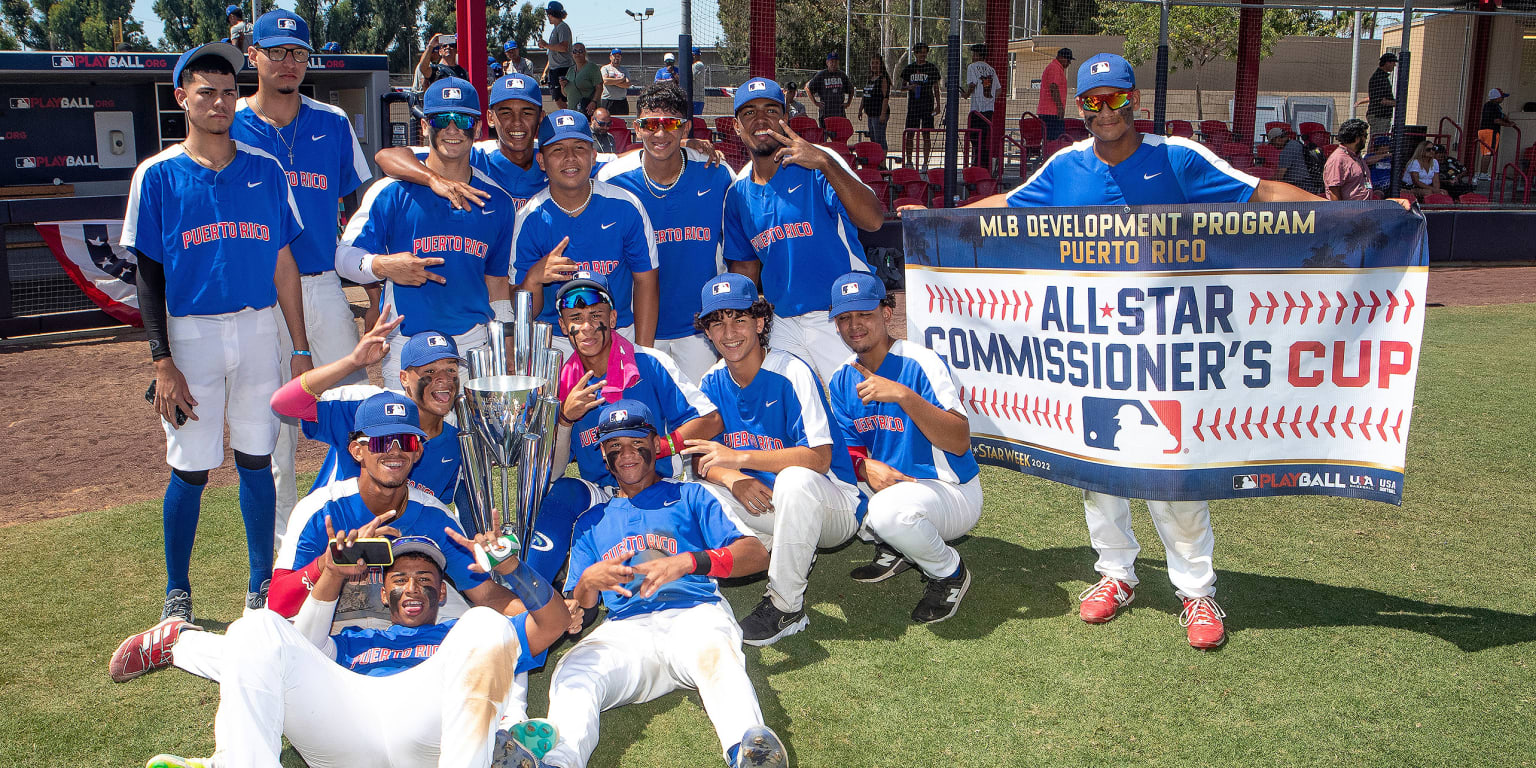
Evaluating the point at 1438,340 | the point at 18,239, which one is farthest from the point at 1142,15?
the point at 18,239

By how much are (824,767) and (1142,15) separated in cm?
3234

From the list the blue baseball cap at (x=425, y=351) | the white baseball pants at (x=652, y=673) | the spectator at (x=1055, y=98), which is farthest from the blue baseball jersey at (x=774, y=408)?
the spectator at (x=1055, y=98)

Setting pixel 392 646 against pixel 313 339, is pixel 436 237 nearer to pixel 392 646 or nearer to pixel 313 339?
pixel 313 339

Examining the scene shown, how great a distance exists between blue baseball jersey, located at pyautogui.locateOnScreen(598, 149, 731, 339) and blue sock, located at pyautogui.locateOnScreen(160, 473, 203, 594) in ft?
7.63

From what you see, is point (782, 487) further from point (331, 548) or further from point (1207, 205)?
point (1207, 205)

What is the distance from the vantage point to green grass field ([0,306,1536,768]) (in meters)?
3.94

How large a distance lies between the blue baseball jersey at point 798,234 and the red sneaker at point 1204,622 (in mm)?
2285

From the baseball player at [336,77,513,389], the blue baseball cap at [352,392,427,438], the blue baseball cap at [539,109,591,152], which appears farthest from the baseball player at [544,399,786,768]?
the blue baseball cap at [539,109,591,152]

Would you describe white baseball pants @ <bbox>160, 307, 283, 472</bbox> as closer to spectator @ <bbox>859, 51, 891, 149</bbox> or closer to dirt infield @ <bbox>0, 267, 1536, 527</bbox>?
dirt infield @ <bbox>0, 267, 1536, 527</bbox>

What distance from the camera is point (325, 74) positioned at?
16172 mm

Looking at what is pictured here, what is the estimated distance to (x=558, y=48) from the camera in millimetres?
13938

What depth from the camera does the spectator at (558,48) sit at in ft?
45.1

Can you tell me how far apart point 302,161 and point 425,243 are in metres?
→ 0.85

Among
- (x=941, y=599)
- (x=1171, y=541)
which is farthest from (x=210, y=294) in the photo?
(x=1171, y=541)
